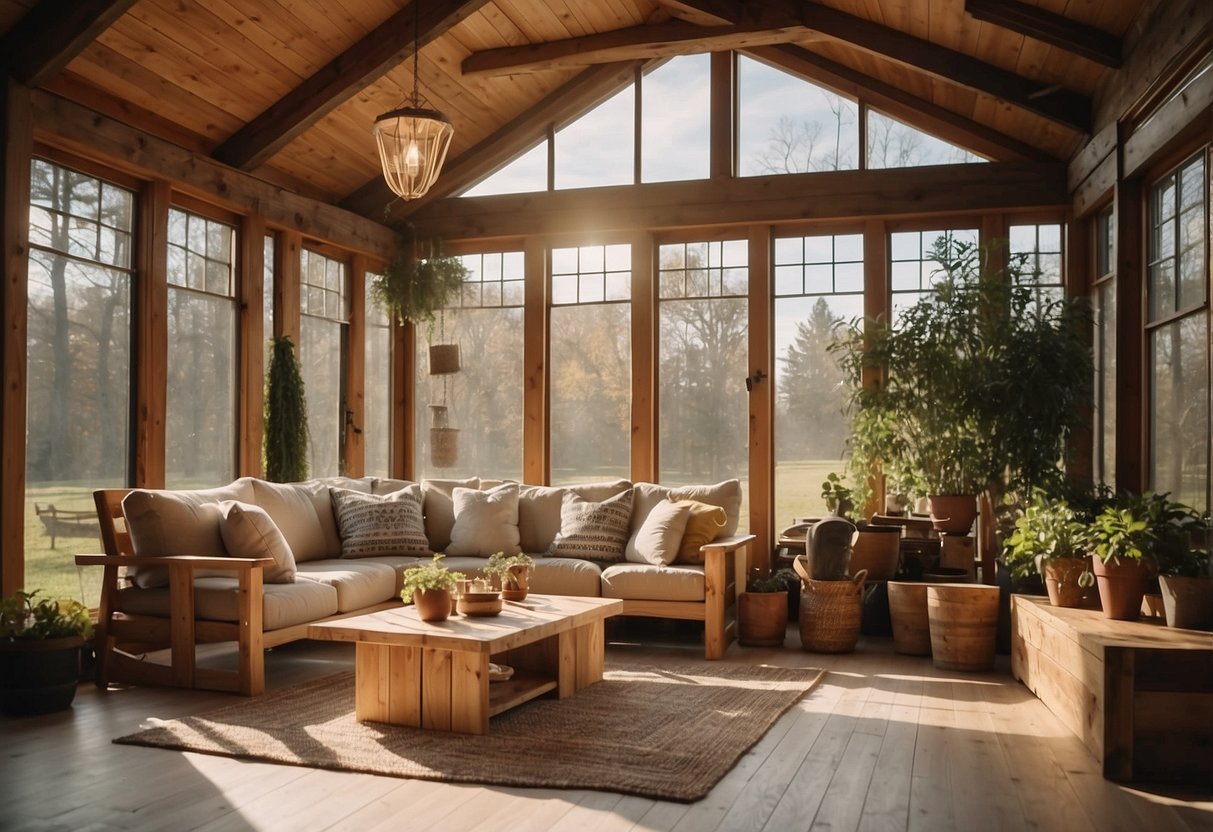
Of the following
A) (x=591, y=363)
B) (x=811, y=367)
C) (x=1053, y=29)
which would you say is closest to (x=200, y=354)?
(x=591, y=363)

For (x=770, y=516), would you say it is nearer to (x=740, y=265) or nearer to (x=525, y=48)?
(x=740, y=265)

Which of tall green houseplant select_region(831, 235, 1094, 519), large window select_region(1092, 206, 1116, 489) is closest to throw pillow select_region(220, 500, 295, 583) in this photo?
tall green houseplant select_region(831, 235, 1094, 519)

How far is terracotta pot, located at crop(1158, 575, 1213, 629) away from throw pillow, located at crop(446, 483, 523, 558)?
11.9 feet

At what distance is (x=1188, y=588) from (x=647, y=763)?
82.7 inches

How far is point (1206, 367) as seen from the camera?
4.48 m

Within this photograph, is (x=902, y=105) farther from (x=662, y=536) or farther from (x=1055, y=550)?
(x=1055, y=550)

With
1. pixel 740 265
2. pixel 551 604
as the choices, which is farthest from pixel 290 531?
pixel 740 265

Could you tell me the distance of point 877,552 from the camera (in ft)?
19.8

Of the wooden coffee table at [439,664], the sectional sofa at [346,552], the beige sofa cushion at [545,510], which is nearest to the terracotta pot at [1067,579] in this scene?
the sectional sofa at [346,552]

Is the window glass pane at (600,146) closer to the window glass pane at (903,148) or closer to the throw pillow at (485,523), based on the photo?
the window glass pane at (903,148)

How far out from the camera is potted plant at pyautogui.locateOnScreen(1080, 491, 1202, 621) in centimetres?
405

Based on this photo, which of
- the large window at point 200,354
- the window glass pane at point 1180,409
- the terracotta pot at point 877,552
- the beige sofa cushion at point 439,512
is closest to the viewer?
the window glass pane at point 1180,409

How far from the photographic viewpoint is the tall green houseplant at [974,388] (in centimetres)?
567

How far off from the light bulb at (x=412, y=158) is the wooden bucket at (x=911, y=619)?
3.35 meters
